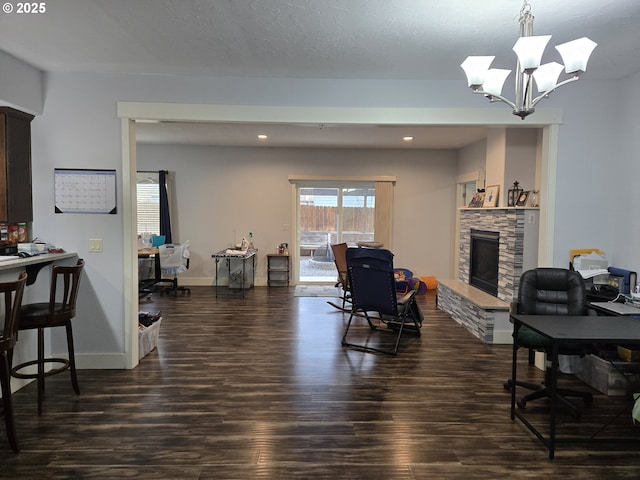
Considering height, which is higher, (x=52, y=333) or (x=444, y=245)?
(x=444, y=245)

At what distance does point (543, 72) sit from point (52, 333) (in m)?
4.28

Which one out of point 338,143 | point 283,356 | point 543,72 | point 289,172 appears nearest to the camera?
point 543,72

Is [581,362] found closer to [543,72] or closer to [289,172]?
[543,72]

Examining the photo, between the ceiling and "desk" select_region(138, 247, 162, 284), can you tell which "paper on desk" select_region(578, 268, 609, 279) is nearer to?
the ceiling

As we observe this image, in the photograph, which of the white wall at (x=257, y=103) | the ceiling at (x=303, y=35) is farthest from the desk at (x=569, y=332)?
the ceiling at (x=303, y=35)

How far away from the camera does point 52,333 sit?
11.3 ft

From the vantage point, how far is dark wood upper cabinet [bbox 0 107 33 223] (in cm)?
304

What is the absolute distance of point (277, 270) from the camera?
7.39 m

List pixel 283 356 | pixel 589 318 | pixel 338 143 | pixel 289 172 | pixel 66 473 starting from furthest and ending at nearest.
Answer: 1. pixel 289 172
2. pixel 338 143
3. pixel 283 356
4. pixel 589 318
5. pixel 66 473

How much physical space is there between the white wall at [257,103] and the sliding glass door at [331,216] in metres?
4.12

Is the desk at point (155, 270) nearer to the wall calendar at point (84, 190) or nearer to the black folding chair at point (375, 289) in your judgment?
the wall calendar at point (84, 190)

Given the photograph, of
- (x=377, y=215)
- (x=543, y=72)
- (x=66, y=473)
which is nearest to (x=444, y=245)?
(x=377, y=215)

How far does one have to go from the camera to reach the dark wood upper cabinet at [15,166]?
3.04 meters

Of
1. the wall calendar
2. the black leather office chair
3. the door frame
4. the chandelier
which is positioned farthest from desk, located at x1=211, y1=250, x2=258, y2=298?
the chandelier
